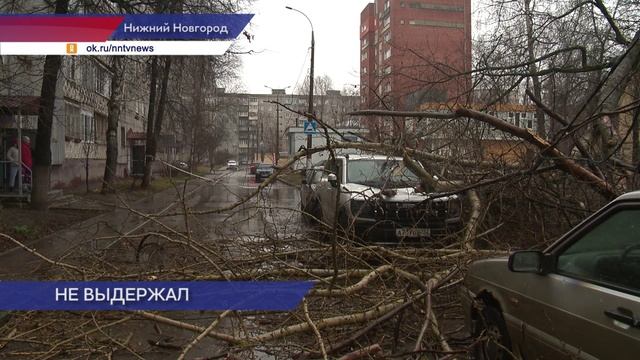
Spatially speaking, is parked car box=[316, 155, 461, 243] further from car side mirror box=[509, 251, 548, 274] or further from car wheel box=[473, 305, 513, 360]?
car side mirror box=[509, 251, 548, 274]

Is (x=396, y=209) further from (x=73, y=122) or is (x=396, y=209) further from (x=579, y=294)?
(x=73, y=122)

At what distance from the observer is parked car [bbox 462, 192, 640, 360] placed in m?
2.51

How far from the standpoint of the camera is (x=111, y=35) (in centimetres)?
966

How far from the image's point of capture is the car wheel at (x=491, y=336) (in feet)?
12.0

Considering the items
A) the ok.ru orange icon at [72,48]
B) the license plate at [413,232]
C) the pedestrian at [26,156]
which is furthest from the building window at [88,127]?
the license plate at [413,232]

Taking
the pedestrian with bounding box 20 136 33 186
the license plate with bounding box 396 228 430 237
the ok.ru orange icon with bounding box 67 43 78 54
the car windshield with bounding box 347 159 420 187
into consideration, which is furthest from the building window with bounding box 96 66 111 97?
the license plate with bounding box 396 228 430 237

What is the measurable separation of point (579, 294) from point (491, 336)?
3.49 feet

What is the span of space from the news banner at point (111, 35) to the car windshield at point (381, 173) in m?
3.27

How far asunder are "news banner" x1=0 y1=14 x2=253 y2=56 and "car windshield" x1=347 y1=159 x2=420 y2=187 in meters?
3.27

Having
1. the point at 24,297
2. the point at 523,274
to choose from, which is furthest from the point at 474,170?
the point at 24,297

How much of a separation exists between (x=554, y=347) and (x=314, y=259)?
371 cm

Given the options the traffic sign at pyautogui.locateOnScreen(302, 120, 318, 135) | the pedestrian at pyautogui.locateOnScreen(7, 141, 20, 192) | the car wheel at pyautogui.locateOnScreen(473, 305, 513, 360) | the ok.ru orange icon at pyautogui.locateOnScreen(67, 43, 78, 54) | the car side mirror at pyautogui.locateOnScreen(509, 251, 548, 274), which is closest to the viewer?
the car side mirror at pyautogui.locateOnScreen(509, 251, 548, 274)

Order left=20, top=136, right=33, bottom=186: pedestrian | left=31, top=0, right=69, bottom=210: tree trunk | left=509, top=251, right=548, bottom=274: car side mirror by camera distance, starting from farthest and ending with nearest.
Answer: left=20, top=136, right=33, bottom=186: pedestrian < left=31, top=0, right=69, bottom=210: tree trunk < left=509, top=251, right=548, bottom=274: car side mirror

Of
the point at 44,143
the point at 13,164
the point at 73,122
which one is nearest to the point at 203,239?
the point at 44,143
